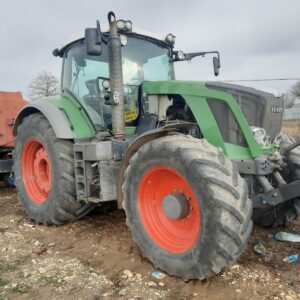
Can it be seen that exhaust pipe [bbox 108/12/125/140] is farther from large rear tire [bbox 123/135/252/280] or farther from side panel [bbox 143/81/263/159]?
large rear tire [bbox 123/135/252/280]

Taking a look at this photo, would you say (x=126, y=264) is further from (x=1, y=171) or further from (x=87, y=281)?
(x=1, y=171)

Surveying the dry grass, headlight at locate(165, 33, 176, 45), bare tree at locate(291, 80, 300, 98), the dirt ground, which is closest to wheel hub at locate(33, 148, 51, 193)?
the dirt ground

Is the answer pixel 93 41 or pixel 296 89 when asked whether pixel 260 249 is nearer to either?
pixel 93 41

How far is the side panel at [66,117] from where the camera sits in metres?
4.98

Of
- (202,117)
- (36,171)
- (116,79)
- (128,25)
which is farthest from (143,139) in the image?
(36,171)

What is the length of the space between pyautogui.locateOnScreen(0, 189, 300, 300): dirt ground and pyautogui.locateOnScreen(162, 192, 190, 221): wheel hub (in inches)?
22.2

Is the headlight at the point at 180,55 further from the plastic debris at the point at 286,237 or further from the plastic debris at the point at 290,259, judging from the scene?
the plastic debris at the point at 290,259

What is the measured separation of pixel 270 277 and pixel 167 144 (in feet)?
4.94

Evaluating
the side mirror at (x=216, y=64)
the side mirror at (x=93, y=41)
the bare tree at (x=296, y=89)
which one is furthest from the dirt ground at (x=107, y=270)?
the bare tree at (x=296, y=89)

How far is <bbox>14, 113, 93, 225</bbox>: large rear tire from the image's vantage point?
5.03 m

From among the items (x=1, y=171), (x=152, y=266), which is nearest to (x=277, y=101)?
(x=152, y=266)

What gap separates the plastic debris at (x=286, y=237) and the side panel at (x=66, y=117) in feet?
8.30

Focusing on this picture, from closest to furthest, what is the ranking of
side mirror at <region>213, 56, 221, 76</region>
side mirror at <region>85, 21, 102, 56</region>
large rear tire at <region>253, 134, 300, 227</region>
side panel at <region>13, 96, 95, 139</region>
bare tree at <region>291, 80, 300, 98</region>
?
side mirror at <region>85, 21, 102, 56</region>, large rear tire at <region>253, 134, 300, 227</region>, side panel at <region>13, 96, 95, 139</region>, side mirror at <region>213, 56, 221, 76</region>, bare tree at <region>291, 80, 300, 98</region>

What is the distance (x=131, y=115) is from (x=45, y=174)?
5.38 ft
